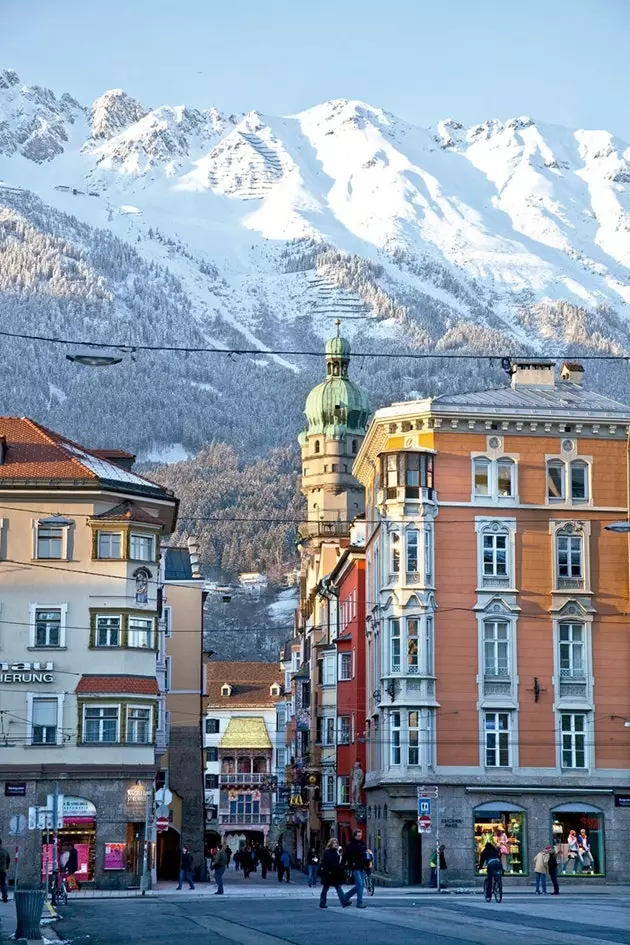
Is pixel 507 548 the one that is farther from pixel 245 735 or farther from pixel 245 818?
pixel 245 818

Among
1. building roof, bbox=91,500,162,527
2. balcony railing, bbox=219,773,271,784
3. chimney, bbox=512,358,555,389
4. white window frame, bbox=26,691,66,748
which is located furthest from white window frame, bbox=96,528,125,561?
balcony railing, bbox=219,773,271,784

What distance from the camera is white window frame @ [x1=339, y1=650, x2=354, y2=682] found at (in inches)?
3718

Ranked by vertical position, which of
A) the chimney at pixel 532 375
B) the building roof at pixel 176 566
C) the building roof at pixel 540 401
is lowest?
the building roof at pixel 176 566

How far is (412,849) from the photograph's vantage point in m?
77.0

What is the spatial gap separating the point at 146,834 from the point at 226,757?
404 ft

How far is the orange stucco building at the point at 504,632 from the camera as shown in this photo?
75.8 meters

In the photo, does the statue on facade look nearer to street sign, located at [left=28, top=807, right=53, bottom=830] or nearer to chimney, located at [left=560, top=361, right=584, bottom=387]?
chimney, located at [left=560, top=361, right=584, bottom=387]

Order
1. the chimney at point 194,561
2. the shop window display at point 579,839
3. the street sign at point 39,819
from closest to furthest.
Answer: the street sign at point 39,819, the shop window display at point 579,839, the chimney at point 194,561

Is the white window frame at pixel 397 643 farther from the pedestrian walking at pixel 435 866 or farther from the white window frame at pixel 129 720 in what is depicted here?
the white window frame at pixel 129 720

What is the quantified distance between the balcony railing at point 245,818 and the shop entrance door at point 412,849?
11719cm

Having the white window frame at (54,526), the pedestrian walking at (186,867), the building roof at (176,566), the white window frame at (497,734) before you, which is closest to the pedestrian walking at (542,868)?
the white window frame at (497,734)

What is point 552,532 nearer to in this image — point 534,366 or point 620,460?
point 620,460

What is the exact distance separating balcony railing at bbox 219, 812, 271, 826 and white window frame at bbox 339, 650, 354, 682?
98.2 m

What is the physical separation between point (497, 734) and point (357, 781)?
44.0 feet
